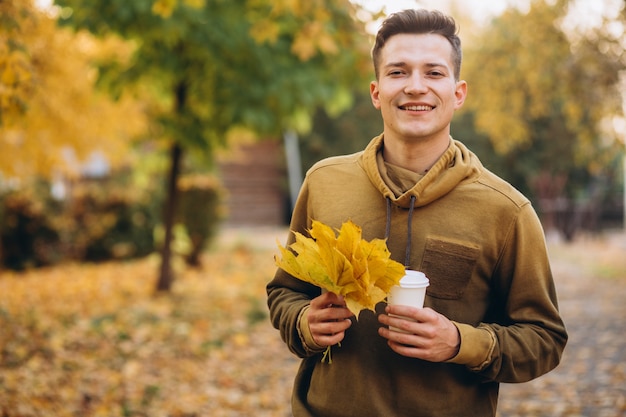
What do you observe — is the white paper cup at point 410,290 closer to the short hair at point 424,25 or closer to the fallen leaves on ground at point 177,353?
the short hair at point 424,25

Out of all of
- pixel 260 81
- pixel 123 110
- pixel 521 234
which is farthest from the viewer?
pixel 123 110

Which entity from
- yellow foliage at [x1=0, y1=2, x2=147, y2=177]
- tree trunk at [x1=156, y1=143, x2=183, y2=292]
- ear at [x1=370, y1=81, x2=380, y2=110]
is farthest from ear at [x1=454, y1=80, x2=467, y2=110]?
tree trunk at [x1=156, y1=143, x2=183, y2=292]

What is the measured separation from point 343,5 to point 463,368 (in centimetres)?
439

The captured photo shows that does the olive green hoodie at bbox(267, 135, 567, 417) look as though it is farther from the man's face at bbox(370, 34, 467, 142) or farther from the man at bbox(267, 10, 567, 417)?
the man's face at bbox(370, 34, 467, 142)

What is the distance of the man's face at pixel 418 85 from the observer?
1.98 m

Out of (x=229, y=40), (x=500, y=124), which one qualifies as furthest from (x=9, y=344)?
(x=500, y=124)

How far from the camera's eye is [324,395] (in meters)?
2.04

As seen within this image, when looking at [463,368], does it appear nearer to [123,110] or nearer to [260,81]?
[260,81]

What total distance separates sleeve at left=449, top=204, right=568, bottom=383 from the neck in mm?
331

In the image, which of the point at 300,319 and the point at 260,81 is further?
the point at 260,81

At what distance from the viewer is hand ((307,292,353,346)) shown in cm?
181

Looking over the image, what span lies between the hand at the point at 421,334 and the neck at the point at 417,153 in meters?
0.53

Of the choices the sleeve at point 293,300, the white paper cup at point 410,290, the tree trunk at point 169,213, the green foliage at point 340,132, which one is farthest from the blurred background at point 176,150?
the green foliage at point 340,132

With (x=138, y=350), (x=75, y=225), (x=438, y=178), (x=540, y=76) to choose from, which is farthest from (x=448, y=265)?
(x=75, y=225)
